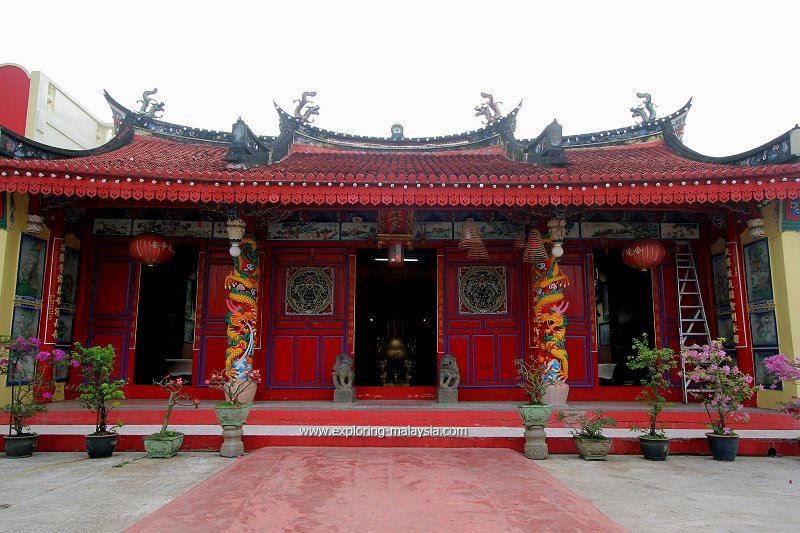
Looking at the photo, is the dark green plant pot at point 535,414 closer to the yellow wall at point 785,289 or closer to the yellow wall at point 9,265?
the yellow wall at point 785,289

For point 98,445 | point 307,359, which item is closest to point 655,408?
point 307,359

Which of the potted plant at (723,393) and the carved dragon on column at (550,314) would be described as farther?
the carved dragon on column at (550,314)

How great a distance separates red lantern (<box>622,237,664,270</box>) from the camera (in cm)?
822

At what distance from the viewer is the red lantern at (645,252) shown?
822cm

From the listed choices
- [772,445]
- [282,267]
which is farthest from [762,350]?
[282,267]

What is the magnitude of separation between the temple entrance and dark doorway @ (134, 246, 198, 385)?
3.79 meters

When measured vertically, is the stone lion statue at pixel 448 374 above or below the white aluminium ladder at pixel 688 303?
below

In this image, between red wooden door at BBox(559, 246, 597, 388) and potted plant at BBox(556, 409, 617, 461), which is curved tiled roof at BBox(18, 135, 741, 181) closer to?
red wooden door at BBox(559, 246, 597, 388)

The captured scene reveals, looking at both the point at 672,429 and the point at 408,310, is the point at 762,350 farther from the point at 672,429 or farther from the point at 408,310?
the point at 408,310

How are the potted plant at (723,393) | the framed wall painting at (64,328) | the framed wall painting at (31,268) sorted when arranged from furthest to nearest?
the framed wall painting at (64,328) → the framed wall painting at (31,268) → the potted plant at (723,393)

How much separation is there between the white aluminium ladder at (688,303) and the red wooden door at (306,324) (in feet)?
18.4

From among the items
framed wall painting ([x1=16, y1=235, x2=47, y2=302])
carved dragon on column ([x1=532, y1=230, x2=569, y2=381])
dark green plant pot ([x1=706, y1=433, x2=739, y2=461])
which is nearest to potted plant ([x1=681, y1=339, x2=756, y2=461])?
dark green plant pot ([x1=706, y1=433, x2=739, y2=461])

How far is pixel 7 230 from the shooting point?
A: 7.27m

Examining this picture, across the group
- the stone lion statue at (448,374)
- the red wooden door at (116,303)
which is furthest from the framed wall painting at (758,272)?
the red wooden door at (116,303)
